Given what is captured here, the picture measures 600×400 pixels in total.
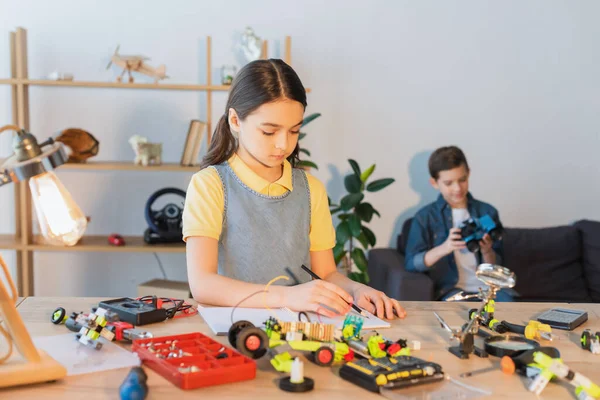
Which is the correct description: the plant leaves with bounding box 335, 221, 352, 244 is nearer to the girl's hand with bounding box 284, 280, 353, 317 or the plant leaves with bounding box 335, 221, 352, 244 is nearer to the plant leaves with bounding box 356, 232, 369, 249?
the plant leaves with bounding box 356, 232, 369, 249

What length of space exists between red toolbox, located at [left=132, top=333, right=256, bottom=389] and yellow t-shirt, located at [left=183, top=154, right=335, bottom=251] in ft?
1.77

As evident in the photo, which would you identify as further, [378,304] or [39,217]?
[378,304]

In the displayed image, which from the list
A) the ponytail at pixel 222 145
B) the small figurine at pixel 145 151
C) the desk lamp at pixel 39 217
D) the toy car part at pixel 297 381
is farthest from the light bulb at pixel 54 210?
the small figurine at pixel 145 151

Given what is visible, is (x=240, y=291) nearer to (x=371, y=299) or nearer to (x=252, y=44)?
(x=371, y=299)

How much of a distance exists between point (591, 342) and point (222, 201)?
983 millimetres

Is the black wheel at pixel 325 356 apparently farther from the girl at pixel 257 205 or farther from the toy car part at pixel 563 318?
the toy car part at pixel 563 318

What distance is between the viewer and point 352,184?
3.49 metres

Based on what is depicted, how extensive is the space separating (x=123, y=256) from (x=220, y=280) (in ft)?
7.49

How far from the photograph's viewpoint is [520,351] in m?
1.28

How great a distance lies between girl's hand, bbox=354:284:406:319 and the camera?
1.57 m

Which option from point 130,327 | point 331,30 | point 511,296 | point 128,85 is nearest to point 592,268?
point 511,296

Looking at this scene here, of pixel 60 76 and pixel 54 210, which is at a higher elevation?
pixel 60 76

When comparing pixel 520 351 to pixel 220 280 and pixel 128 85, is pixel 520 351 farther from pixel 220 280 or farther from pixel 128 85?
pixel 128 85

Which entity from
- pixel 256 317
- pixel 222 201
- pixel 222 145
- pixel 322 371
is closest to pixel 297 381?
pixel 322 371
